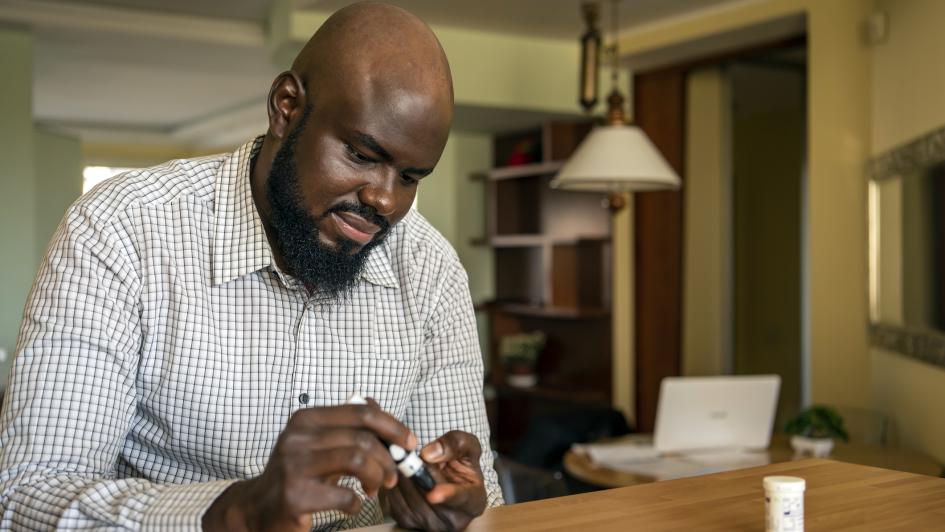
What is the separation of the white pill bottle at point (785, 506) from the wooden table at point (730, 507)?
4cm

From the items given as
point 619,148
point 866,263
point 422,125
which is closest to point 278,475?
point 422,125

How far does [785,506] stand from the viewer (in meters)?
1.13

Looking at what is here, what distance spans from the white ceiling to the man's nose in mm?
3797

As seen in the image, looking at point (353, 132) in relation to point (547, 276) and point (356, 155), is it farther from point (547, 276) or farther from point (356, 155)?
point (547, 276)

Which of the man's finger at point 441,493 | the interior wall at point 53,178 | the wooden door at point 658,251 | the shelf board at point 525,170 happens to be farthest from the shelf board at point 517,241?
the man's finger at point 441,493

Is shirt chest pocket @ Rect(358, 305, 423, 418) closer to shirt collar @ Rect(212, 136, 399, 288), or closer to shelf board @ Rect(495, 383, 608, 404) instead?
shirt collar @ Rect(212, 136, 399, 288)

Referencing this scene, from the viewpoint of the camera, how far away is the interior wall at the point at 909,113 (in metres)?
3.48

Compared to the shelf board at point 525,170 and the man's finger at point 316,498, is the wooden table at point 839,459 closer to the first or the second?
the man's finger at point 316,498

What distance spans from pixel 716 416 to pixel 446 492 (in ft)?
8.50

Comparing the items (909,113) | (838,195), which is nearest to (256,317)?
(909,113)

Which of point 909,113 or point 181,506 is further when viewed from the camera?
point 909,113

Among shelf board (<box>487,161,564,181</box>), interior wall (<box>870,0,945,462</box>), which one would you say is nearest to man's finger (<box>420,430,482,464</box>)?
interior wall (<box>870,0,945,462</box>)

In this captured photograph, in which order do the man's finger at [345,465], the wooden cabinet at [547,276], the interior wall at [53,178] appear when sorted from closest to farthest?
1. the man's finger at [345,465]
2. the wooden cabinet at [547,276]
3. the interior wall at [53,178]

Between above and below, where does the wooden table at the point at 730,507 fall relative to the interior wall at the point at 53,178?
below
